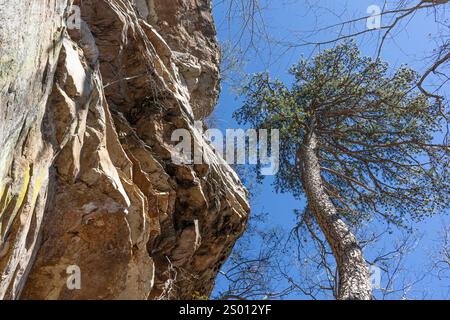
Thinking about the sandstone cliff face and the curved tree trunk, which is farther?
the curved tree trunk

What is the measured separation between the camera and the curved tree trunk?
4758 millimetres

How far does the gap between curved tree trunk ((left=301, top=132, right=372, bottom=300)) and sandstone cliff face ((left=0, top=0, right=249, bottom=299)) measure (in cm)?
139

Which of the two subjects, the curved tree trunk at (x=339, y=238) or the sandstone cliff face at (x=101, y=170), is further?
the curved tree trunk at (x=339, y=238)

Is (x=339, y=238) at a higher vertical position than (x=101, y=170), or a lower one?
higher

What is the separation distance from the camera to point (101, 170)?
3.57 metres

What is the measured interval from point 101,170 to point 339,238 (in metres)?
3.59

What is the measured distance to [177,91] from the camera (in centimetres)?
527

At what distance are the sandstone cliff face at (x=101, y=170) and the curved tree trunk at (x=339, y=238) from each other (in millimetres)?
1388

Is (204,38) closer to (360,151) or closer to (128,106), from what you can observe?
(128,106)

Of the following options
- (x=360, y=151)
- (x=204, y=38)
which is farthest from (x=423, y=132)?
(x=204, y=38)

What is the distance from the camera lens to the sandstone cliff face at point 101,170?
2508 millimetres

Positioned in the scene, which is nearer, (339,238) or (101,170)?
(101,170)

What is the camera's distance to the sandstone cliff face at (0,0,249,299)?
8.23 ft
